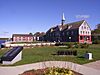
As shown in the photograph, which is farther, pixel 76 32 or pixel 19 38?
pixel 19 38

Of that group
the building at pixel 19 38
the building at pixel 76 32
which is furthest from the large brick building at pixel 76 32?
the building at pixel 19 38

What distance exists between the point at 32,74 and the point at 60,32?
72.3 metres

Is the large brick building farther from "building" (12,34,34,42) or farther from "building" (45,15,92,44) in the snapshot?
"building" (12,34,34,42)

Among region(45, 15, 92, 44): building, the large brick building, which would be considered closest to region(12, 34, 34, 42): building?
region(45, 15, 92, 44): building

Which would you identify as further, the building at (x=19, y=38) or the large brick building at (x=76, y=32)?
the building at (x=19, y=38)

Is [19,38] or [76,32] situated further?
[19,38]

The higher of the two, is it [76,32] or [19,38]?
[76,32]

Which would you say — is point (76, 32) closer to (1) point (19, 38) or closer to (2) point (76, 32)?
(2) point (76, 32)

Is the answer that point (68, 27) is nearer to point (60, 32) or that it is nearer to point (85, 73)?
point (60, 32)

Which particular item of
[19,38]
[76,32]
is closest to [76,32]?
[76,32]

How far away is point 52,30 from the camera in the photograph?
305 feet

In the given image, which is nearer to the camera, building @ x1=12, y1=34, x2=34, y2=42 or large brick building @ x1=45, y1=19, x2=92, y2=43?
large brick building @ x1=45, y1=19, x2=92, y2=43

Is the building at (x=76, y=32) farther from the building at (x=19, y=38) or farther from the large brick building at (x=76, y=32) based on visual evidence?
the building at (x=19, y=38)

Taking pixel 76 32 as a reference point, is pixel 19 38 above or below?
below
